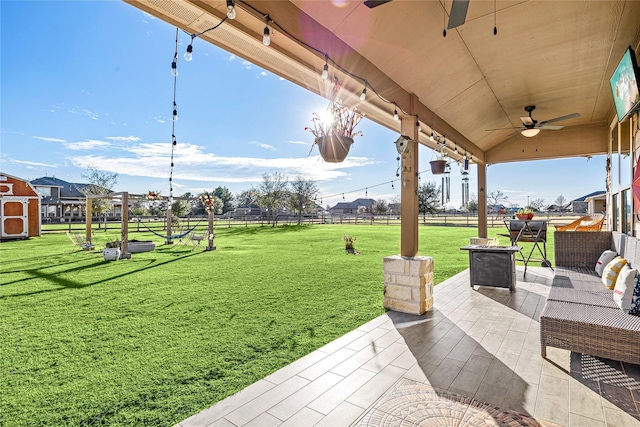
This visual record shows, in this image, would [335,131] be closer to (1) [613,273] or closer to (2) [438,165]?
(2) [438,165]

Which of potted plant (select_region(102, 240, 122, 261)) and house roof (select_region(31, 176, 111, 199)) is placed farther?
house roof (select_region(31, 176, 111, 199))

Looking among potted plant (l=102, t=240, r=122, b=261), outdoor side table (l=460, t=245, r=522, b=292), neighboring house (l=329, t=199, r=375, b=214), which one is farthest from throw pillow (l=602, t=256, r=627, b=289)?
neighboring house (l=329, t=199, r=375, b=214)

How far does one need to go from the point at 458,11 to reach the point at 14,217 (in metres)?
16.8

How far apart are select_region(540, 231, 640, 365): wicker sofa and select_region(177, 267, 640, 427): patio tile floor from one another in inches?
7.5

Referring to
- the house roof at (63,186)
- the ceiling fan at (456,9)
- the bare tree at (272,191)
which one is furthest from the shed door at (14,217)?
the house roof at (63,186)

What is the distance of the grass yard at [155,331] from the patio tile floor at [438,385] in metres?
0.24

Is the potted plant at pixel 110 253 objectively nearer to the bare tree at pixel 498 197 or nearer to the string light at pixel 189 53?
the string light at pixel 189 53

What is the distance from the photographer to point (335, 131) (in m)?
2.93

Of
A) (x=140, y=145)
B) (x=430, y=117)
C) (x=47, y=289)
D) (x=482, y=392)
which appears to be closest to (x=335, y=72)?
(x=430, y=117)

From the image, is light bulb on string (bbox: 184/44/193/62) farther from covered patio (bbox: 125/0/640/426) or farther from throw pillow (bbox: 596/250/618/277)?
throw pillow (bbox: 596/250/618/277)

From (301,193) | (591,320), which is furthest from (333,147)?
(301,193)

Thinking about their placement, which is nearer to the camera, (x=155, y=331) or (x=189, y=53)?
(x=189, y=53)

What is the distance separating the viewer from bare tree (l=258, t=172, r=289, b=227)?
26.4m

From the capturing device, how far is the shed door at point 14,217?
1215 centimetres
